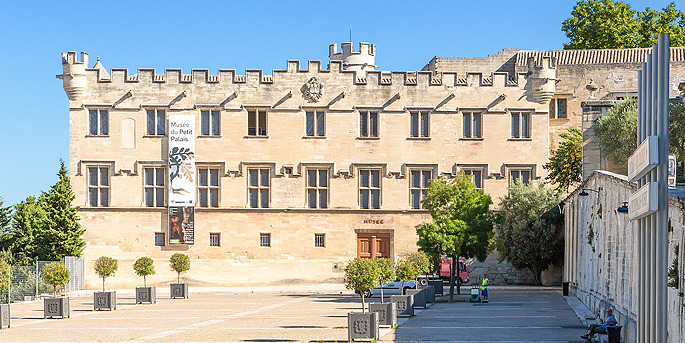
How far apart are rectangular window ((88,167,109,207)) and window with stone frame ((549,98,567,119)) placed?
24251 millimetres

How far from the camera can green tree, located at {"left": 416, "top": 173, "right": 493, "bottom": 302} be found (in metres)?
36.8

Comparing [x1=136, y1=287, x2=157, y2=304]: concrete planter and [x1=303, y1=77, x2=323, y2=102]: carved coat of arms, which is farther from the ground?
[x1=303, y1=77, x2=323, y2=102]: carved coat of arms

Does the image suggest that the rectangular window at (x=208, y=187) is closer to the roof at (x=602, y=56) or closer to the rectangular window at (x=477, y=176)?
the rectangular window at (x=477, y=176)

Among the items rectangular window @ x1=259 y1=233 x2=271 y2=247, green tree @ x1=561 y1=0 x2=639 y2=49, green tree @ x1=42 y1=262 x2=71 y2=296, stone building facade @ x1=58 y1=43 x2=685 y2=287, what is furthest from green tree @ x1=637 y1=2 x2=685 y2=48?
green tree @ x1=42 y1=262 x2=71 y2=296

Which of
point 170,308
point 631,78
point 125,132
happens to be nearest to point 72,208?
point 125,132

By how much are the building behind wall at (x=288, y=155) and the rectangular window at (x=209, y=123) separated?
0.21 ft

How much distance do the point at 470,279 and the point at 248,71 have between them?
50.9 feet

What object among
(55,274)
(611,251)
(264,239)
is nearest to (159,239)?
(264,239)

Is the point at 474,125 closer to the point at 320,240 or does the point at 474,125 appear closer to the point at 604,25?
the point at 320,240

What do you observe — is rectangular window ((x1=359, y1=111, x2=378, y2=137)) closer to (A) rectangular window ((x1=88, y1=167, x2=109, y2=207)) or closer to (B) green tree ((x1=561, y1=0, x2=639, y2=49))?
(A) rectangular window ((x1=88, y1=167, x2=109, y2=207))

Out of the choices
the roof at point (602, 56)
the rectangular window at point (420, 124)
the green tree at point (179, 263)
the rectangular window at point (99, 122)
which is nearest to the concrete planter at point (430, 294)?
the green tree at point (179, 263)

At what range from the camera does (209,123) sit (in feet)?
155

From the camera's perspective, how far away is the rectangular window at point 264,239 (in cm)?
4697

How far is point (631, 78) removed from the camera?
169ft
